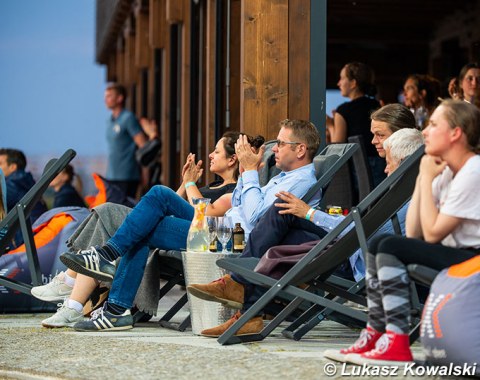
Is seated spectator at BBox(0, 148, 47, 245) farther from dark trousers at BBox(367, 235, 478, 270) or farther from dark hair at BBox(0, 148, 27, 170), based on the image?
dark trousers at BBox(367, 235, 478, 270)

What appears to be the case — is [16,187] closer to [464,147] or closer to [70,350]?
[70,350]

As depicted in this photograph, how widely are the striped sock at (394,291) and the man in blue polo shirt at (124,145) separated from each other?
Answer: 31.1 ft

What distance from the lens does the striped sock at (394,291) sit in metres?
4.25

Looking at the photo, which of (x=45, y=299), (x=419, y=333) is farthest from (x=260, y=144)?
(x=419, y=333)

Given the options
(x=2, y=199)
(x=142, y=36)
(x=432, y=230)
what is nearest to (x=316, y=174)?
(x=432, y=230)

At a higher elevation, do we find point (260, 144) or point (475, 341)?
point (260, 144)

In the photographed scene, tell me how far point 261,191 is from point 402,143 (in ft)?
2.87

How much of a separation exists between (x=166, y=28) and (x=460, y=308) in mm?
10197

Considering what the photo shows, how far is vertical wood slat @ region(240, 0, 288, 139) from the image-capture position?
287 inches

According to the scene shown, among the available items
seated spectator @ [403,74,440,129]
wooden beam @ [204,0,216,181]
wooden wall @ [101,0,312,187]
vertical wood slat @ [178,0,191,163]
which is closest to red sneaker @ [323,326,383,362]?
wooden wall @ [101,0,312,187]

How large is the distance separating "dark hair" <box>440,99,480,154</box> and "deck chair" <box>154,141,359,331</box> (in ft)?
5.24

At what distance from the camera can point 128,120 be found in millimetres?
13711

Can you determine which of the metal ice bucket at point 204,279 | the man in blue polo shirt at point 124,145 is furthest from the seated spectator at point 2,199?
the man in blue polo shirt at point 124,145

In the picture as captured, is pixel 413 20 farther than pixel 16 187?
Yes
